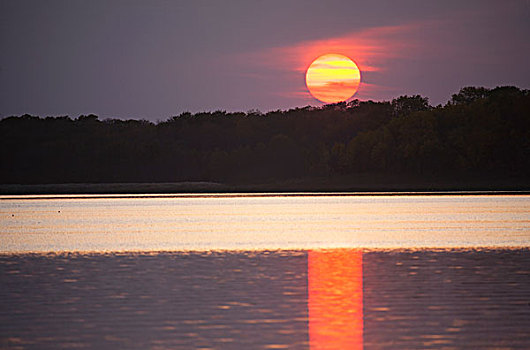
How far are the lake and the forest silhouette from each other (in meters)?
92.2

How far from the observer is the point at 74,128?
168 meters

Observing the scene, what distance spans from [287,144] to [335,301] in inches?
5592

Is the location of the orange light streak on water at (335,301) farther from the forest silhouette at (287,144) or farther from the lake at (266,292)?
the forest silhouette at (287,144)

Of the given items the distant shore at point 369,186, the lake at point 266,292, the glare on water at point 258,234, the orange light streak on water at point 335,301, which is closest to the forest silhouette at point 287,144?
the distant shore at point 369,186

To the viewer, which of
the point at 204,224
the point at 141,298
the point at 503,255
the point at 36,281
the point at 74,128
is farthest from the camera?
the point at 74,128

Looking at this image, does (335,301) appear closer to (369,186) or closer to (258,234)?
(258,234)

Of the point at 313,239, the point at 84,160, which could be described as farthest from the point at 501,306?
the point at 84,160

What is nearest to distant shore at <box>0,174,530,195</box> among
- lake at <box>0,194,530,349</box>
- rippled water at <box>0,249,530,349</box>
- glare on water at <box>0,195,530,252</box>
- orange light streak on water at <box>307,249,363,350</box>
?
glare on water at <box>0,195,530,252</box>

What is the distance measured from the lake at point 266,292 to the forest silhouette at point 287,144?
303ft

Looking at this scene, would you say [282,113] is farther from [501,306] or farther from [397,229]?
[501,306]

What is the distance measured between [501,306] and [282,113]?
164 m

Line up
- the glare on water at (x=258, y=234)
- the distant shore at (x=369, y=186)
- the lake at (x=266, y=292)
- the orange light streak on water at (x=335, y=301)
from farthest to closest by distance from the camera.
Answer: the distant shore at (x=369, y=186) → the glare on water at (x=258, y=234) → the lake at (x=266, y=292) → the orange light streak on water at (x=335, y=301)

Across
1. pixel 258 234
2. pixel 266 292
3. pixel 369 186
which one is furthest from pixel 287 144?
pixel 266 292

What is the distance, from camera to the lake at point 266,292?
1072 cm
